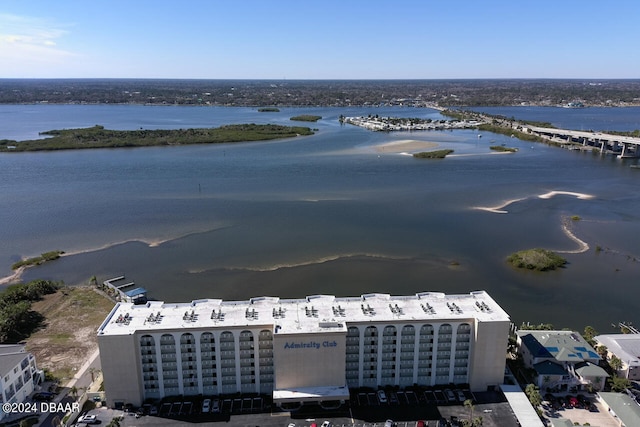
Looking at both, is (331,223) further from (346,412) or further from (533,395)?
Answer: (533,395)

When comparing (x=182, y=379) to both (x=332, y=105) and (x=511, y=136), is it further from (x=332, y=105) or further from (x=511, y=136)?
(x=332, y=105)

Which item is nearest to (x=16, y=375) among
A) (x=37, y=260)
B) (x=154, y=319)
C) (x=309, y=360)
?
(x=154, y=319)

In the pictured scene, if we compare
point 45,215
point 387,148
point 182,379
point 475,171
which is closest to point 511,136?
point 387,148

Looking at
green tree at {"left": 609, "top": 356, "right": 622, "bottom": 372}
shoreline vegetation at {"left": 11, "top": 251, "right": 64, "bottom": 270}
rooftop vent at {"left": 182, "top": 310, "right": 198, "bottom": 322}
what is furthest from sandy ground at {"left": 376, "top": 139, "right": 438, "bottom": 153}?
rooftop vent at {"left": 182, "top": 310, "right": 198, "bottom": 322}

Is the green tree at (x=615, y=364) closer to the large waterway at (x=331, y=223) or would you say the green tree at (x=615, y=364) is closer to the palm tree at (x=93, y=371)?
the large waterway at (x=331, y=223)

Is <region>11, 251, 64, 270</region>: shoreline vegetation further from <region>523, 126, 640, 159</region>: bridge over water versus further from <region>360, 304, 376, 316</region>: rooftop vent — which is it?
<region>523, 126, 640, 159</region>: bridge over water

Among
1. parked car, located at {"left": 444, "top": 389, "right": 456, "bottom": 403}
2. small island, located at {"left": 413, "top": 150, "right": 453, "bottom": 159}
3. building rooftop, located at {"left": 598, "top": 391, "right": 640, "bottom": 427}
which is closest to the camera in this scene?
building rooftop, located at {"left": 598, "top": 391, "right": 640, "bottom": 427}

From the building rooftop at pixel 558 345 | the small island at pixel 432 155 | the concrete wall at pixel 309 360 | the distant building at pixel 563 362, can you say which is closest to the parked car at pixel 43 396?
the concrete wall at pixel 309 360
